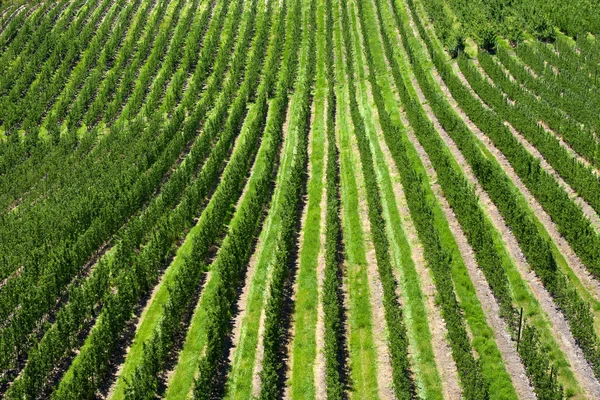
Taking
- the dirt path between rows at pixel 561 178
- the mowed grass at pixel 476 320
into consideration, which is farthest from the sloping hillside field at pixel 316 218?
the dirt path between rows at pixel 561 178

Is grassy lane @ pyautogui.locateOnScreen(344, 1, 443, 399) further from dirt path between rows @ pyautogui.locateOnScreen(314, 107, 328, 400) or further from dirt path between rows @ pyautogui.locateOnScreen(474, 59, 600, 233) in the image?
dirt path between rows @ pyautogui.locateOnScreen(474, 59, 600, 233)

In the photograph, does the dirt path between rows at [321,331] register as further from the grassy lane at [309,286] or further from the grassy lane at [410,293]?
the grassy lane at [410,293]

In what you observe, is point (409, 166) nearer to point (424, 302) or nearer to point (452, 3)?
point (424, 302)

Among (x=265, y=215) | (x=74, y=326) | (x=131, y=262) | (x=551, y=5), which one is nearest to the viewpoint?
(x=74, y=326)

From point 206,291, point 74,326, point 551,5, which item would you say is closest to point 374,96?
point 551,5

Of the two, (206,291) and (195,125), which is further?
(195,125)

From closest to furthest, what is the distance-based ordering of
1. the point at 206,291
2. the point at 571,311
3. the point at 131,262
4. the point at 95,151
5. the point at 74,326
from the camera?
the point at 571,311 < the point at 74,326 < the point at 206,291 < the point at 131,262 < the point at 95,151
